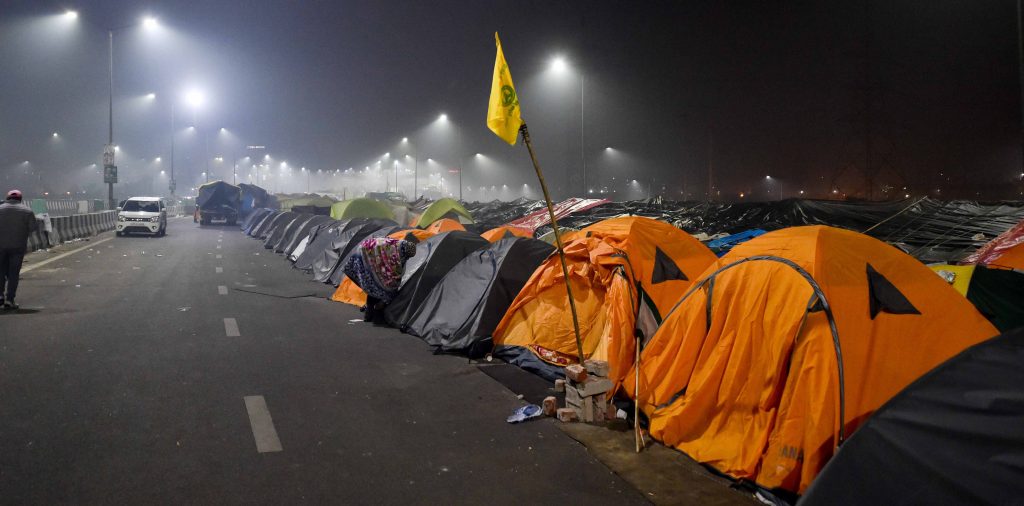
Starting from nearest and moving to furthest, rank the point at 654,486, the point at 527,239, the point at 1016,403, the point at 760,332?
the point at 1016,403
the point at 654,486
the point at 760,332
the point at 527,239

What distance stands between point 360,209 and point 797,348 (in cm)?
2601

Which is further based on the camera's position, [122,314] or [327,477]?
[122,314]

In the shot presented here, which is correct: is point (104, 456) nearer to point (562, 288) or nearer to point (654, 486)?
point (654, 486)

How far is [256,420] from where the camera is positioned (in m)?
5.71

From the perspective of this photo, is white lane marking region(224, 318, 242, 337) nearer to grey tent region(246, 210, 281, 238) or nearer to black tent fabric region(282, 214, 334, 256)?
black tent fabric region(282, 214, 334, 256)

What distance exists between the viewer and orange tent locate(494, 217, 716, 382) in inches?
270

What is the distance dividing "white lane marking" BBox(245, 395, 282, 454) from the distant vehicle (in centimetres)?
2767

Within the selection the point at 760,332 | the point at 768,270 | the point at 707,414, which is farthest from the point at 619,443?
the point at 768,270

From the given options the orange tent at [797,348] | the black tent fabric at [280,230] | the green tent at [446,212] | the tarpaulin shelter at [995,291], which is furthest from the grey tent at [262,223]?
the tarpaulin shelter at [995,291]

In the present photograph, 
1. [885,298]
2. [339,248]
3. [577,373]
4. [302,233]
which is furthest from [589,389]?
[302,233]

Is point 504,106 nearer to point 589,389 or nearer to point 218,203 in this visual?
point 589,389

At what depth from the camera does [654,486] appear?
14.9ft

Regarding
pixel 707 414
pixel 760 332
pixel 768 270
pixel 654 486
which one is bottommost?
pixel 654 486

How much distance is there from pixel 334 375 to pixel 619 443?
140 inches
